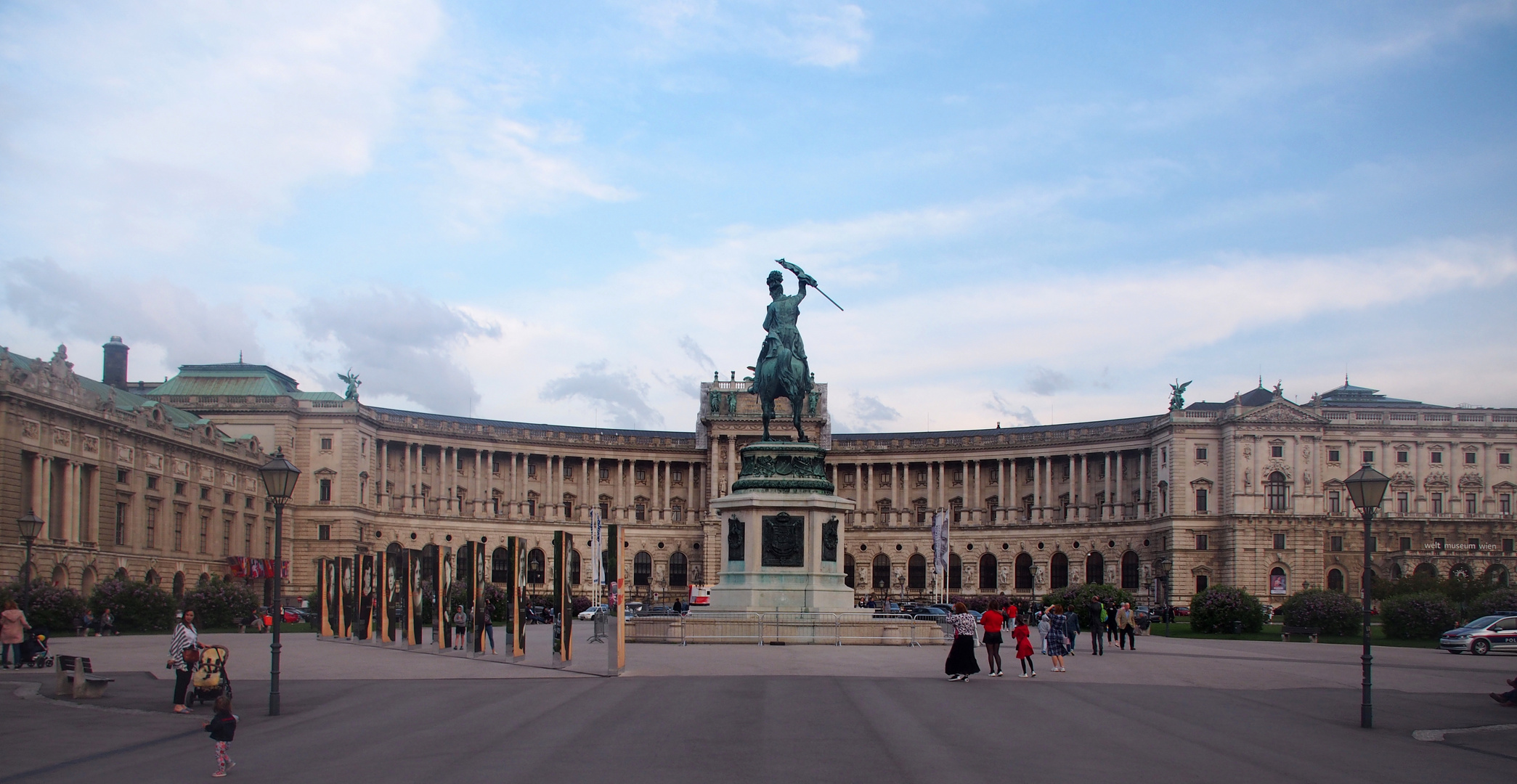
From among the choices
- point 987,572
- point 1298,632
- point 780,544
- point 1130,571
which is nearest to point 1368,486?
point 780,544

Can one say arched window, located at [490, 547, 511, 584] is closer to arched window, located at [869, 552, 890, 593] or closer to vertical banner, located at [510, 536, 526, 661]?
arched window, located at [869, 552, 890, 593]

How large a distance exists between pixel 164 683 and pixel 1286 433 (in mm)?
102362

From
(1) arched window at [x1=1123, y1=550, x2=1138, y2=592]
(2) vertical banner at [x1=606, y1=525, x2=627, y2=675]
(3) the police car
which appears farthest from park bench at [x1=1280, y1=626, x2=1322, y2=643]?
(1) arched window at [x1=1123, y1=550, x2=1138, y2=592]

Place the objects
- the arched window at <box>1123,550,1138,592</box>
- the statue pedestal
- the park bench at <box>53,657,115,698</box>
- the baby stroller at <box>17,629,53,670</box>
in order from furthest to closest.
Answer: the arched window at <box>1123,550,1138,592</box> < the statue pedestal < the baby stroller at <box>17,629,53,670</box> < the park bench at <box>53,657,115,698</box>

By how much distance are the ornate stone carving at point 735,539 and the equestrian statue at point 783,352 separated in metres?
3.09

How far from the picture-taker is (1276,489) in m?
114

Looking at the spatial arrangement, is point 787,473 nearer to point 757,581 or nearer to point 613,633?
point 757,581

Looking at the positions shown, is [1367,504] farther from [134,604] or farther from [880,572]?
[880,572]

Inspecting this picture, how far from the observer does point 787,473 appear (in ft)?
146

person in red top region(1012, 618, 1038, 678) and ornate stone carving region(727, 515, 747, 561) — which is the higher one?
ornate stone carving region(727, 515, 747, 561)

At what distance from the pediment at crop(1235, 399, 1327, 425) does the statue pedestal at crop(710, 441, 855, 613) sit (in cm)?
8021

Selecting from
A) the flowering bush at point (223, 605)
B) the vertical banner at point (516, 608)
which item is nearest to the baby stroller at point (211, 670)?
the vertical banner at point (516, 608)

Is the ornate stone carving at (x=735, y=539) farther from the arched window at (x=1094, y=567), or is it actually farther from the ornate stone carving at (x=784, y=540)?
the arched window at (x=1094, y=567)

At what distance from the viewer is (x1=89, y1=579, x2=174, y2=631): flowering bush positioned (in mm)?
58281
